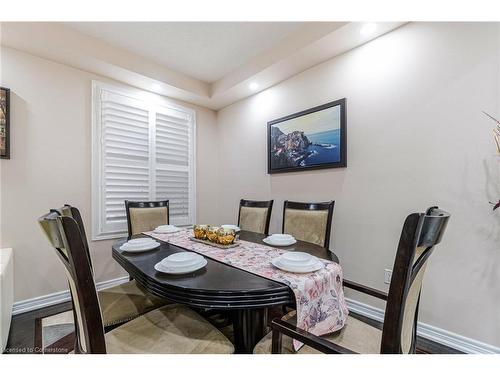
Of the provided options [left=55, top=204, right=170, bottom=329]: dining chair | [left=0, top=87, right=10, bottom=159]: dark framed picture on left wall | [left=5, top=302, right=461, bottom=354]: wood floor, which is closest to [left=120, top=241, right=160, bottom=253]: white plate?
[left=55, top=204, right=170, bottom=329]: dining chair

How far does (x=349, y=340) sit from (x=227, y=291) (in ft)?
2.07

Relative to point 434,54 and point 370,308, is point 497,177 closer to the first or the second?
point 434,54

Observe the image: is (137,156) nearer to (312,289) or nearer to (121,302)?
(121,302)

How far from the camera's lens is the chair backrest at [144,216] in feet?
8.16

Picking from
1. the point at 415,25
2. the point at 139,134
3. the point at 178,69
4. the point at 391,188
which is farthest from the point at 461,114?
the point at 139,134

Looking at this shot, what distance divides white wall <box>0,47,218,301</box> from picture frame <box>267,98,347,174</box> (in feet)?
7.03

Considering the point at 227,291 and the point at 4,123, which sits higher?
the point at 4,123

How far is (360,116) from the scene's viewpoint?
2.28 meters

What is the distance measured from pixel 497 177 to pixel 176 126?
3.41 meters

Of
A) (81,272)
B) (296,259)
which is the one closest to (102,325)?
(81,272)

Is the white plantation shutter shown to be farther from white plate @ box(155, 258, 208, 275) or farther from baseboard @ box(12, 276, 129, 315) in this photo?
white plate @ box(155, 258, 208, 275)

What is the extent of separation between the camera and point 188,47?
2629mm

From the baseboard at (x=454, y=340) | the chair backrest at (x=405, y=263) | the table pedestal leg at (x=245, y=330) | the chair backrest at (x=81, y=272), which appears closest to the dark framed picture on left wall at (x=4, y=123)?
the chair backrest at (x=81, y=272)

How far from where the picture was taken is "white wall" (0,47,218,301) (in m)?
2.26
